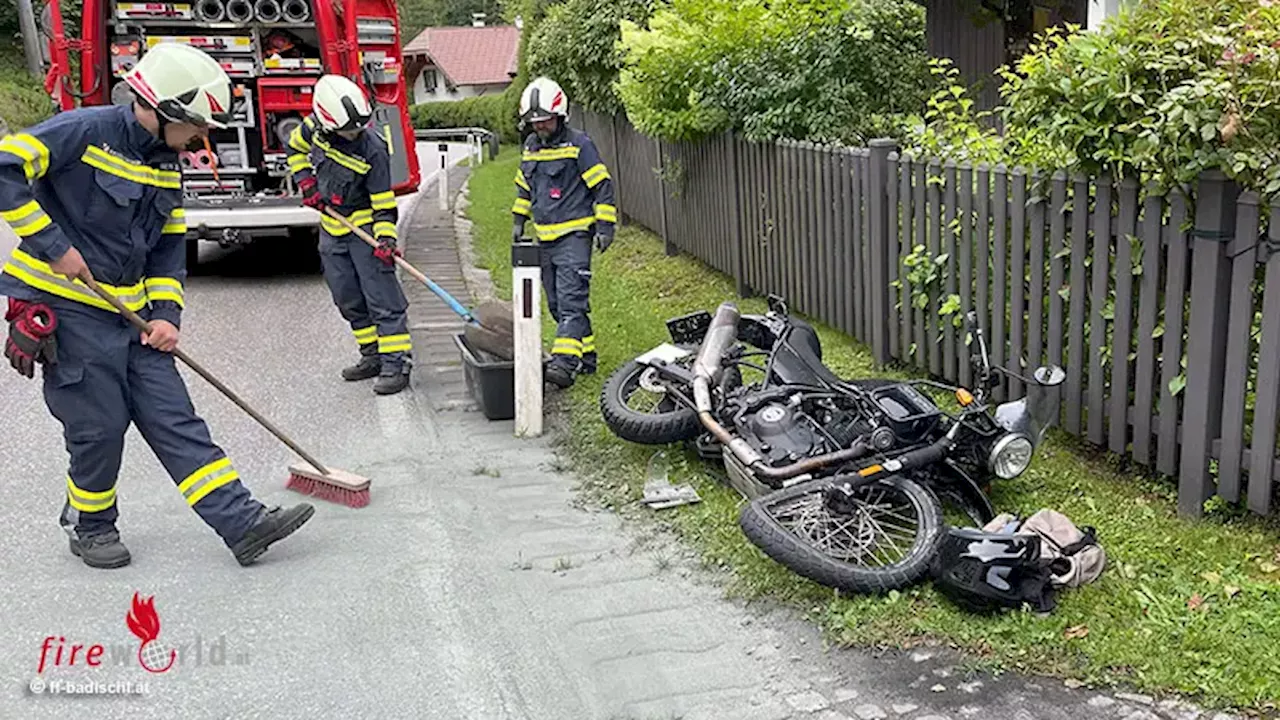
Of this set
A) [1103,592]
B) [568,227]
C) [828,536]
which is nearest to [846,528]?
[828,536]

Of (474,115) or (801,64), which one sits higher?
(801,64)

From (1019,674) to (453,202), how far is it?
47.6 ft

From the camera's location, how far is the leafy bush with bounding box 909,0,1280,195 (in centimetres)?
389

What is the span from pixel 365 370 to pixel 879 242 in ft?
11.1

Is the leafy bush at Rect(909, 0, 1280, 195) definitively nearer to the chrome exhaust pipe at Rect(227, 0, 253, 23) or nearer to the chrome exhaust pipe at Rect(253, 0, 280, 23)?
the chrome exhaust pipe at Rect(253, 0, 280, 23)

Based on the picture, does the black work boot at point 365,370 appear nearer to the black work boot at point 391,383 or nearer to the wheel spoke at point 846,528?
the black work boot at point 391,383

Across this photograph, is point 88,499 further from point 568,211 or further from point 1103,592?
point 1103,592

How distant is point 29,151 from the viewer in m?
4.02

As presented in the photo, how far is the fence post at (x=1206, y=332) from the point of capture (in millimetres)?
4090

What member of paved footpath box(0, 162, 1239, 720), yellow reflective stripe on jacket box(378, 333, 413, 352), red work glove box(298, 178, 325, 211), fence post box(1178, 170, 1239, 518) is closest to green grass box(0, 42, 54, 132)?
red work glove box(298, 178, 325, 211)

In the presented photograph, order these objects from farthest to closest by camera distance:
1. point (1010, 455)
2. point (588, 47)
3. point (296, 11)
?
point (588, 47) → point (296, 11) → point (1010, 455)

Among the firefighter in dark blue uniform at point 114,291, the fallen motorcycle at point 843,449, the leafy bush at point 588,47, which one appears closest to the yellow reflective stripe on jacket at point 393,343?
the fallen motorcycle at point 843,449

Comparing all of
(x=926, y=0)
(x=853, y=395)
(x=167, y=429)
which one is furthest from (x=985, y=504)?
(x=926, y=0)

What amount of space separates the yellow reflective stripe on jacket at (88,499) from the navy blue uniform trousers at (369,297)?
106 inches
